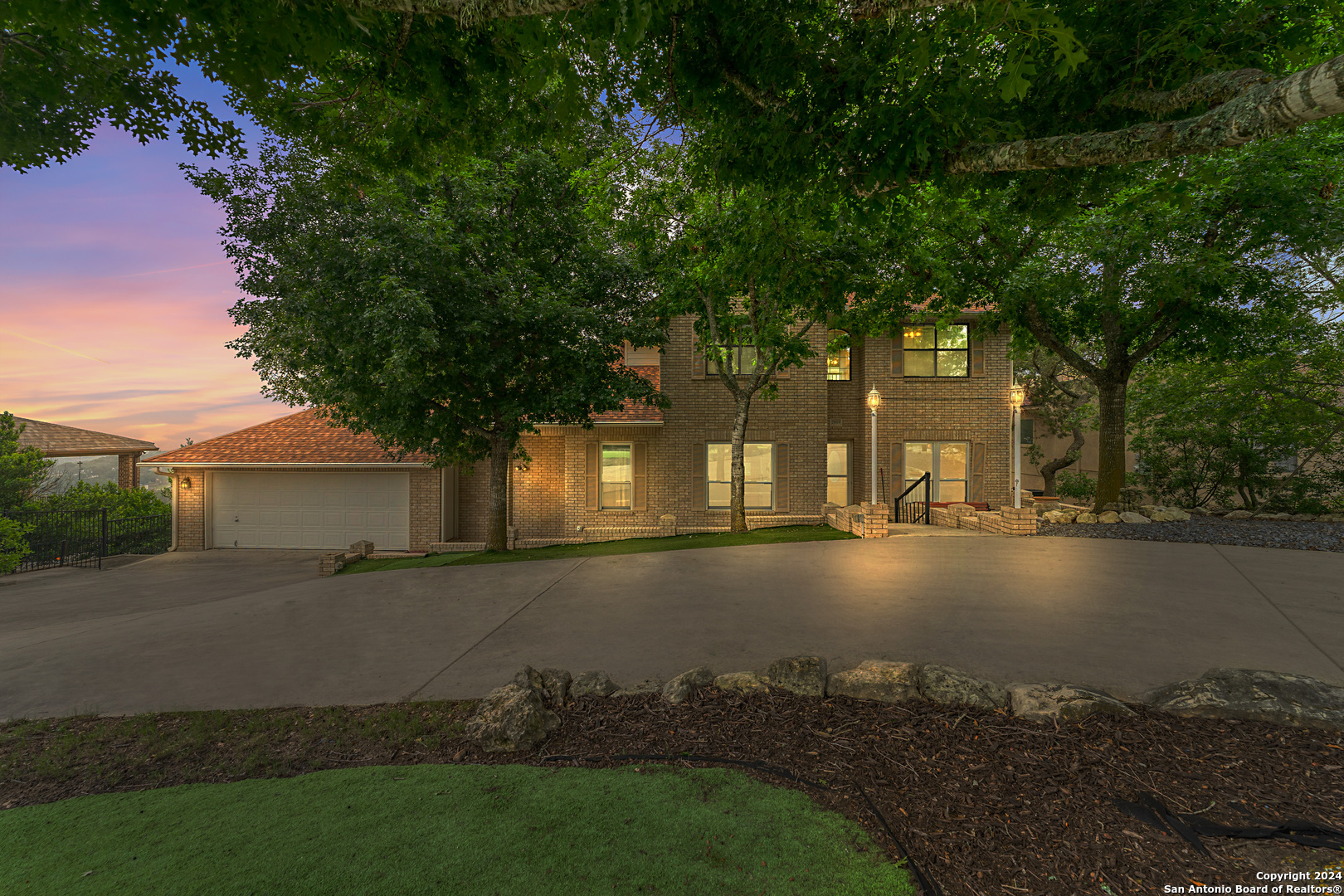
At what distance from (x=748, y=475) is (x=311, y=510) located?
13.2 metres

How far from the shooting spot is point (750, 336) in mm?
14094

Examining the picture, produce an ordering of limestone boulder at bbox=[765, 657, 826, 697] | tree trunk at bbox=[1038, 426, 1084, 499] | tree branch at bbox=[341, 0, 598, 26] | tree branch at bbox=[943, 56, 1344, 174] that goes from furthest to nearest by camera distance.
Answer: tree trunk at bbox=[1038, 426, 1084, 499]
limestone boulder at bbox=[765, 657, 826, 697]
tree branch at bbox=[341, 0, 598, 26]
tree branch at bbox=[943, 56, 1344, 174]

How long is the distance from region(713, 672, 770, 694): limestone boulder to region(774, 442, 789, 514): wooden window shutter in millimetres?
12857

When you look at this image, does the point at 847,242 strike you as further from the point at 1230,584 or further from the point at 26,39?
the point at 26,39

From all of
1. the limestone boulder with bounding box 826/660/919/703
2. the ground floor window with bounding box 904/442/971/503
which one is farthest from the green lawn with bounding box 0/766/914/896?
the ground floor window with bounding box 904/442/971/503

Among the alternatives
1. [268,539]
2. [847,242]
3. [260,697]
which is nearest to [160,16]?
[260,697]

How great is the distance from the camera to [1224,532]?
41.6 feet

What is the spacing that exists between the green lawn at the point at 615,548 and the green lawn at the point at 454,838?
885 cm

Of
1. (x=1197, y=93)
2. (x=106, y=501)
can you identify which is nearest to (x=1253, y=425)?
(x=1197, y=93)

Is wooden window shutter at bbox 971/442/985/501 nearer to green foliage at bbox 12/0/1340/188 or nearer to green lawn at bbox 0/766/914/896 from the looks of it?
green foliage at bbox 12/0/1340/188

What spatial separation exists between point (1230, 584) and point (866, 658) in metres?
6.80

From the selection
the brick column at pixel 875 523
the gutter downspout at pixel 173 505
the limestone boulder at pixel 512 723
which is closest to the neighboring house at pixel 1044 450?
the brick column at pixel 875 523

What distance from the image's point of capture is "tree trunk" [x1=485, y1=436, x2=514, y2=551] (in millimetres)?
14195

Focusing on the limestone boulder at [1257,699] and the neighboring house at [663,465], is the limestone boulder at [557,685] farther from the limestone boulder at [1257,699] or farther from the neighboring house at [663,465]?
the neighboring house at [663,465]
